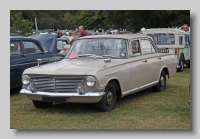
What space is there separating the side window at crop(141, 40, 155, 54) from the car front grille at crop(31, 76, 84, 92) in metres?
2.53

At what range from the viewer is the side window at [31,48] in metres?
9.52

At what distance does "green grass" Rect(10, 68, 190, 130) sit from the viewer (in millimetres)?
6090

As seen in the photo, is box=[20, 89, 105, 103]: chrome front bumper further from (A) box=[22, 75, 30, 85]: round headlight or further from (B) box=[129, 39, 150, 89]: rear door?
(B) box=[129, 39, 150, 89]: rear door

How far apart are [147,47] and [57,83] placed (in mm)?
3003

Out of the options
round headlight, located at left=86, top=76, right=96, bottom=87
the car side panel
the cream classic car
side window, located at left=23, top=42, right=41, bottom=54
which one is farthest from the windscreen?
side window, located at left=23, top=42, right=41, bottom=54

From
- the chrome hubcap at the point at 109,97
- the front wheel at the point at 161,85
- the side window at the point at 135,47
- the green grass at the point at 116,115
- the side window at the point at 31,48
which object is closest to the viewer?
the green grass at the point at 116,115

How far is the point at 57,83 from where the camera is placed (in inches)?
263

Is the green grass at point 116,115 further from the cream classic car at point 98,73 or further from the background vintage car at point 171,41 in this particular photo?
the background vintage car at point 171,41

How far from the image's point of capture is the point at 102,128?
5.93 metres

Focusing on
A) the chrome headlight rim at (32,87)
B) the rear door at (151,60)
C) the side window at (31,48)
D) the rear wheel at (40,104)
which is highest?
the side window at (31,48)

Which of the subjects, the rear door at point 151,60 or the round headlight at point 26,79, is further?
the rear door at point 151,60

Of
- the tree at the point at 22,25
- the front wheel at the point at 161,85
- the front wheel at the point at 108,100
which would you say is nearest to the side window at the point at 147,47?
the front wheel at the point at 161,85

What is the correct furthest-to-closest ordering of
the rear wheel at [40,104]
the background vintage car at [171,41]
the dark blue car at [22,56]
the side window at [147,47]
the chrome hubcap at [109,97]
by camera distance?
the background vintage car at [171,41]
the dark blue car at [22,56]
the side window at [147,47]
the rear wheel at [40,104]
the chrome hubcap at [109,97]

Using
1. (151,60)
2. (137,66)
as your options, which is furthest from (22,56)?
(151,60)
